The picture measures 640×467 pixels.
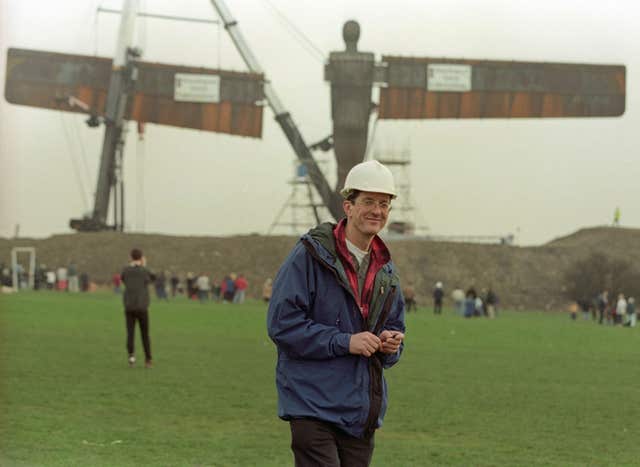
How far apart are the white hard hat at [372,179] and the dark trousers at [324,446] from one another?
0.94m

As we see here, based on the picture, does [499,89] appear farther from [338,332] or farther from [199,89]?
[338,332]

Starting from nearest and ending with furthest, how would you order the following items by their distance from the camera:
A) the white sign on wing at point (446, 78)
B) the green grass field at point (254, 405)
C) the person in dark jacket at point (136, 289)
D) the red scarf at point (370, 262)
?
1. the red scarf at point (370, 262)
2. the green grass field at point (254, 405)
3. the person in dark jacket at point (136, 289)
4. the white sign on wing at point (446, 78)

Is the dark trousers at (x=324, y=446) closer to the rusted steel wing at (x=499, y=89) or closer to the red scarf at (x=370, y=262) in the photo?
the red scarf at (x=370, y=262)

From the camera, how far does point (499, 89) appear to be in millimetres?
57062

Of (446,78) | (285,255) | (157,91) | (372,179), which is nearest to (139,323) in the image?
(372,179)

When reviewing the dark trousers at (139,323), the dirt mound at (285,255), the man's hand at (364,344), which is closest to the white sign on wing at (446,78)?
the dirt mound at (285,255)

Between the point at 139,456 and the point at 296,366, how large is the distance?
492cm

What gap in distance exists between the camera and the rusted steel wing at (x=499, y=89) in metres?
56.4

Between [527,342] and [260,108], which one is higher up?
[260,108]

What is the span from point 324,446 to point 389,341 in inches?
18.8

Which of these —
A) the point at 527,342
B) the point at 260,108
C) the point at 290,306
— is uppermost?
the point at 260,108

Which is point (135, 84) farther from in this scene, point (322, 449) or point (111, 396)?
point (322, 449)

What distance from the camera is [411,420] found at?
1235 centimetres

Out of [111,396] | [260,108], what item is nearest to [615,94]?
[260,108]
